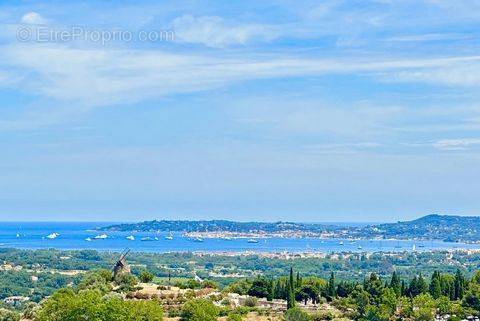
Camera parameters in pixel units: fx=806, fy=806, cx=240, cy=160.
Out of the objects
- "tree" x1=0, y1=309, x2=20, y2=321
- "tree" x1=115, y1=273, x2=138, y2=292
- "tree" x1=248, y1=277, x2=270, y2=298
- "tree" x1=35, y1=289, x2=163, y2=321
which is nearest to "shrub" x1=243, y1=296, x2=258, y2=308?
"tree" x1=248, y1=277, x2=270, y2=298

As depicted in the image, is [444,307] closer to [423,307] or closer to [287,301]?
[423,307]

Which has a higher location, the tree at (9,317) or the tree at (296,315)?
the tree at (296,315)

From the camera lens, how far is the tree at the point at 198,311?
4572 cm

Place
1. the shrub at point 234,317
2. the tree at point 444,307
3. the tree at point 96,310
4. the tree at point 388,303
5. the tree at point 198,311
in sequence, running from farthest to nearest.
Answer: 1. the tree at point 444,307
2. the tree at point 388,303
3. the tree at point 198,311
4. the shrub at point 234,317
5. the tree at point 96,310

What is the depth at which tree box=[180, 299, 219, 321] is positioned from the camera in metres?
45.7

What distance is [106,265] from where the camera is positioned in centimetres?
13962

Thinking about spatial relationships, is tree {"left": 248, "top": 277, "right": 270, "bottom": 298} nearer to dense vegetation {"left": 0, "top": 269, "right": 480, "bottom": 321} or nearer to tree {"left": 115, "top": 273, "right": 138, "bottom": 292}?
dense vegetation {"left": 0, "top": 269, "right": 480, "bottom": 321}

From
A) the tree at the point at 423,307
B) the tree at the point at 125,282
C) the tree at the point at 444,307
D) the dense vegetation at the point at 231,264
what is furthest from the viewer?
the dense vegetation at the point at 231,264

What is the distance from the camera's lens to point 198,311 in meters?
45.9

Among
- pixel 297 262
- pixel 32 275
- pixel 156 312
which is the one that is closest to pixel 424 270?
pixel 297 262

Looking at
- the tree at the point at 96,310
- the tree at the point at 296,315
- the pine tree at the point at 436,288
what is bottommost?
the tree at the point at 296,315

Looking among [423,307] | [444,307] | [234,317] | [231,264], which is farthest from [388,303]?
[231,264]

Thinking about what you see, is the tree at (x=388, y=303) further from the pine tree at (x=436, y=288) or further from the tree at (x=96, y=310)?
the tree at (x=96, y=310)

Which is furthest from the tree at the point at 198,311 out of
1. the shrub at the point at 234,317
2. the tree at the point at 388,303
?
the tree at the point at 388,303
